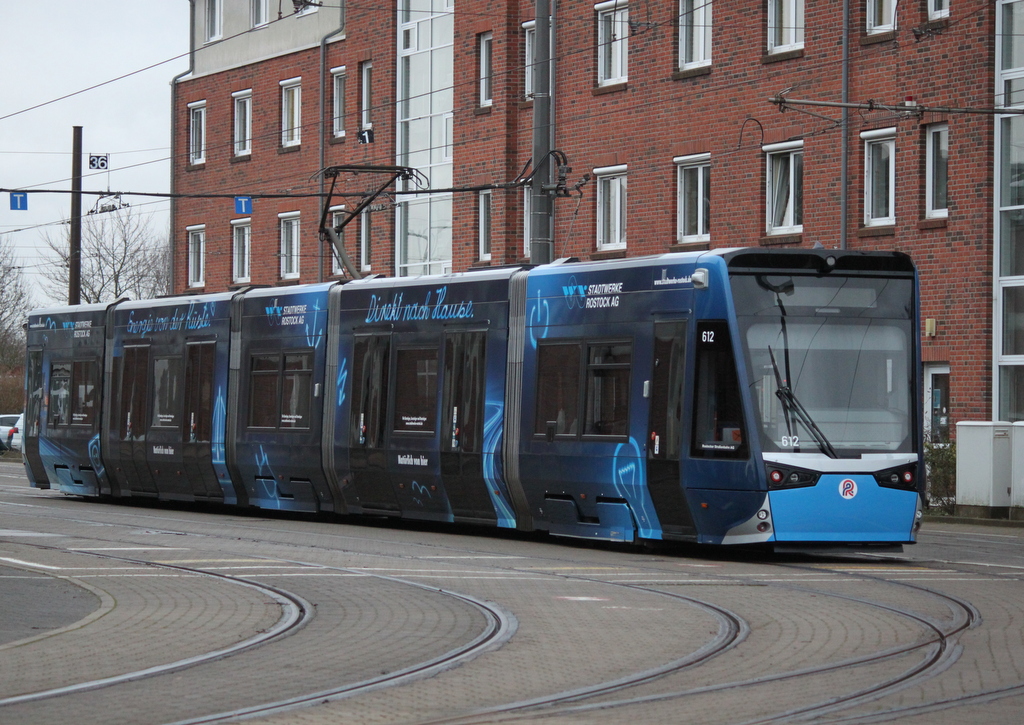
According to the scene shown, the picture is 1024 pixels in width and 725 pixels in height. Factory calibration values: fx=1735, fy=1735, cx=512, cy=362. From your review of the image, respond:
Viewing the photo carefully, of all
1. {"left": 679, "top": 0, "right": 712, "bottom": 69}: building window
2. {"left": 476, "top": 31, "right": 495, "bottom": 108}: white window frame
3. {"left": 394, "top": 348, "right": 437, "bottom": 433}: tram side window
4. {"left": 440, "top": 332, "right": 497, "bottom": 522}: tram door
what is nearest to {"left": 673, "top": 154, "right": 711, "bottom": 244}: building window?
{"left": 679, "top": 0, "right": 712, "bottom": 69}: building window

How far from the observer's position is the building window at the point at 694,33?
31.3m

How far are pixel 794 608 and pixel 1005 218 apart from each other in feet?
51.5

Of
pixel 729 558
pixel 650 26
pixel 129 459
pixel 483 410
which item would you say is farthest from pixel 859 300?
pixel 650 26

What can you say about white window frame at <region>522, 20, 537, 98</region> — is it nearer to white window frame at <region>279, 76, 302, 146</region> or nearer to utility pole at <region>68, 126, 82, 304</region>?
white window frame at <region>279, 76, 302, 146</region>

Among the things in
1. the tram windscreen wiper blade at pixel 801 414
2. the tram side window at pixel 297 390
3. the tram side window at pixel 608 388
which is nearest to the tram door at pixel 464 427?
the tram side window at pixel 608 388

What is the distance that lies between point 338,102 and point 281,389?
20096 millimetres

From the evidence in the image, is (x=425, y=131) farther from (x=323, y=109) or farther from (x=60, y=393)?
(x=60, y=393)

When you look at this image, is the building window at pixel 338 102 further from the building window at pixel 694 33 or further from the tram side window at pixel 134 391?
the tram side window at pixel 134 391

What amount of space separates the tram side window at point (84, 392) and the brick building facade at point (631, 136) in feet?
16.9

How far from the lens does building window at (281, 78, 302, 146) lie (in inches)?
1668

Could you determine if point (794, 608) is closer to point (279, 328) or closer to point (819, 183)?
point (279, 328)

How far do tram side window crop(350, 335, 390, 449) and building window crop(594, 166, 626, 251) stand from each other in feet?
42.6

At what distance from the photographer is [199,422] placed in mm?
23797

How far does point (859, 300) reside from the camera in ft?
53.7
